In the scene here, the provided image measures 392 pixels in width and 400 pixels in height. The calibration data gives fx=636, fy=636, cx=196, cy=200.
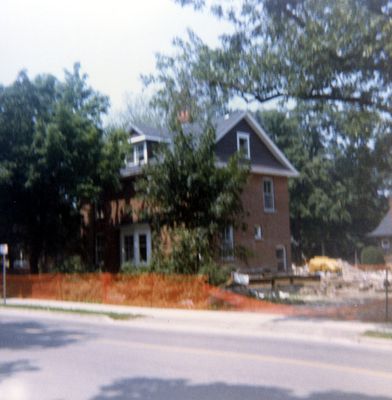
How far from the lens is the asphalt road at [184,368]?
8141mm

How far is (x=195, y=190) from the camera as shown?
21859 mm

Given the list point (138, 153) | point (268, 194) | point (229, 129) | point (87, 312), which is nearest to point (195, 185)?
point (87, 312)

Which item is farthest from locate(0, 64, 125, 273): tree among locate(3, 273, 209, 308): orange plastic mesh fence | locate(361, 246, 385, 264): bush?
locate(361, 246, 385, 264): bush

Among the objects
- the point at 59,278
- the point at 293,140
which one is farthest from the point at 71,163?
the point at 293,140

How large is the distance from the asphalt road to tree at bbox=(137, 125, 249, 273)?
21.9 feet

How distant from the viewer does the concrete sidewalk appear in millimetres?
14381

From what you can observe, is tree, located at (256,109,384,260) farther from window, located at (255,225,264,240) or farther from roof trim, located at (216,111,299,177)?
window, located at (255,225,264,240)

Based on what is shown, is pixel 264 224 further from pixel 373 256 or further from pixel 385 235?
pixel 385 235

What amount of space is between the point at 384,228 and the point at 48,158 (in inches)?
1310

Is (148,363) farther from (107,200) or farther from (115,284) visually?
(107,200)

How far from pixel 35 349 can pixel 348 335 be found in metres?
6.75

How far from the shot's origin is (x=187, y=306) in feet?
68.1

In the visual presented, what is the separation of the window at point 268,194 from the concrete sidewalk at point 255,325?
51.7 ft

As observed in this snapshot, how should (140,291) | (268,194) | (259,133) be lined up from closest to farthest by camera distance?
(140,291), (268,194), (259,133)
